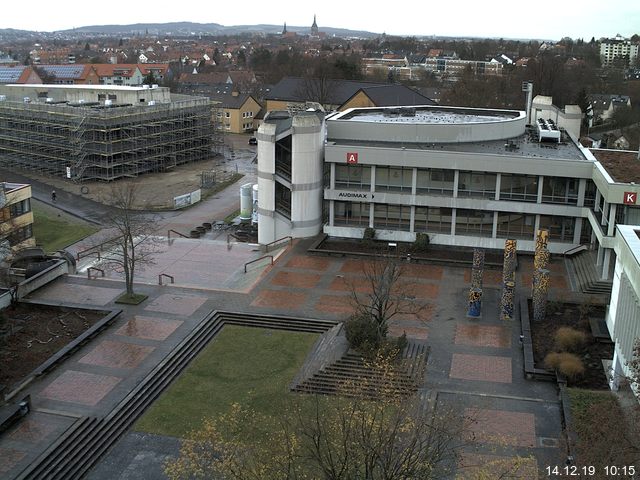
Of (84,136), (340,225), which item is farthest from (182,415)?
(84,136)

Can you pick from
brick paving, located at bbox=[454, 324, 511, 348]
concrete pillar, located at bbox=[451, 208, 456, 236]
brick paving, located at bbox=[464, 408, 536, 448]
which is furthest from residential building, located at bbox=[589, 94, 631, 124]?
brick paving, located at bbox=[464, 408, 536, 448]

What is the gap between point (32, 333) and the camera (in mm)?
32062

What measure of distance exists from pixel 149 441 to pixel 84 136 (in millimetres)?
48075

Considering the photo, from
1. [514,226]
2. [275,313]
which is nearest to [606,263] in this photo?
[514,226]

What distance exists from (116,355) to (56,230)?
24.2 meters

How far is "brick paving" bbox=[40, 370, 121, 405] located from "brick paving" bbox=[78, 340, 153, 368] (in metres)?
1.01

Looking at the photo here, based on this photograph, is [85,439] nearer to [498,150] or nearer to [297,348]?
[297,348]

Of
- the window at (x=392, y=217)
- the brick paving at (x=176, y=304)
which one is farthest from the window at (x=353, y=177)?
the brick paving at (x=176, y=304)

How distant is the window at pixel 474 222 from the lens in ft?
144

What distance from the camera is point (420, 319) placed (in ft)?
110

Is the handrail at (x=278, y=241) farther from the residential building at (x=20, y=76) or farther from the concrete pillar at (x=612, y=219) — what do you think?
the residential building at (x=20, y=76)

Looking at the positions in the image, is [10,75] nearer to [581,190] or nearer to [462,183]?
[462,183]

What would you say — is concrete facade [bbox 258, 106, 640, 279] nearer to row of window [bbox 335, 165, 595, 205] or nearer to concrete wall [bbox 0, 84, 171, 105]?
row of window [bbox 335, 165, 595, 205]

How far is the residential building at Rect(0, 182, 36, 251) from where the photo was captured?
4109 cm
